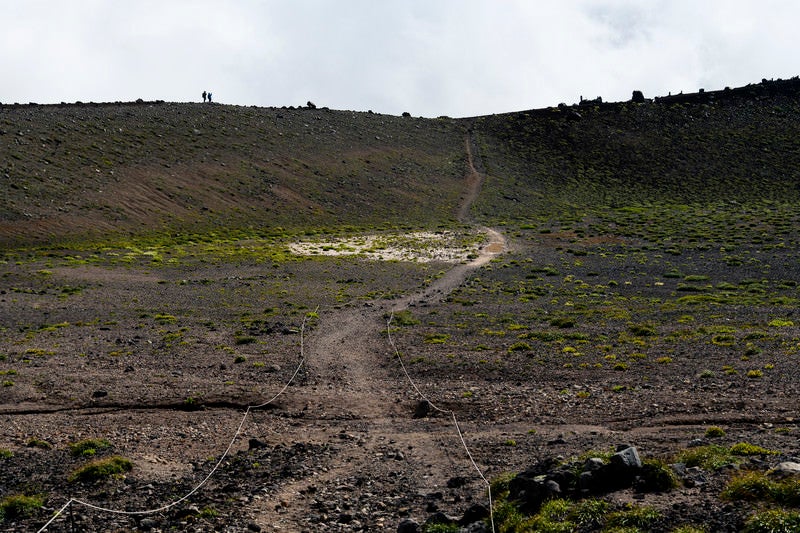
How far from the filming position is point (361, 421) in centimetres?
2255

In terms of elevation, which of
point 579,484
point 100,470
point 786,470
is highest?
point 786,470

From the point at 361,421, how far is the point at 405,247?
4455cm

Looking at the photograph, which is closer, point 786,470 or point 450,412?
→ point 786,470

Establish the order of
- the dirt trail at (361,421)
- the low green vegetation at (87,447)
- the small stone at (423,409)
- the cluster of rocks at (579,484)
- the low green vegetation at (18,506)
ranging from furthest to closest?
the small stone at (423,409)
the low green vegetation at (87,447)
the dirt trail at (361,421)
the low green vegetation at (18,506)
the cluster of rocks at (579,484)

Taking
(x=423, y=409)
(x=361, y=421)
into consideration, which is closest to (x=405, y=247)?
(x=423, y=409)

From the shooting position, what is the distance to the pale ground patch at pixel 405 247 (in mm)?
62719

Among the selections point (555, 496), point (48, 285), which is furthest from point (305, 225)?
point (555, 496)

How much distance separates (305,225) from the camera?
76.2 metres

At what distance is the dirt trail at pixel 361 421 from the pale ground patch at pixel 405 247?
24.1 m

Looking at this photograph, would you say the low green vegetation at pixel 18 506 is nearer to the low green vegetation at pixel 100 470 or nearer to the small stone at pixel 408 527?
the low green vegetation at pixel 100 470

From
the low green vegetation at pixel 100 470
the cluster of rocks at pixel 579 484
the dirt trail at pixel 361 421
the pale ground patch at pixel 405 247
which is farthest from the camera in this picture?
the pale ground patch at pixel 405 247

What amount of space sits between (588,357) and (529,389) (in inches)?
200

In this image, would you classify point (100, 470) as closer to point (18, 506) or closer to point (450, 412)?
point (18, 506)

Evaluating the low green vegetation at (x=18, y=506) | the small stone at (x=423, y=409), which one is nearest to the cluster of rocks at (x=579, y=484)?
the low green vegetation at (x=18, y=506)
